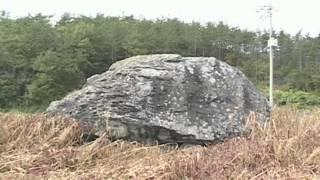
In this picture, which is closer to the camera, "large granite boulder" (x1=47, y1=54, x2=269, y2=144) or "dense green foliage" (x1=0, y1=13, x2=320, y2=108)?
"large granite boulder" (x1=47, y1=54, x2=269, y2=144)

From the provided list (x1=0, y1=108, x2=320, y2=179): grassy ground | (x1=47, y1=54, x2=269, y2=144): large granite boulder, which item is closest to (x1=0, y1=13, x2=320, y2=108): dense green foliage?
(x1=47, y1=54, x2=269, y2=144): large granite boulder

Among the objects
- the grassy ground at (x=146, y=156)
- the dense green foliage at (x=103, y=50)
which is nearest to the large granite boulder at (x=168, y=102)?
the grassy ground at (x=146, y=156)

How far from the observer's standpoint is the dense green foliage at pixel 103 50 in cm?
1869

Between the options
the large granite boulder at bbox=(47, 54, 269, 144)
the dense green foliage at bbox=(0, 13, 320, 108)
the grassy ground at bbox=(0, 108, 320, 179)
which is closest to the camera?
the grassy ground at bbox=(0, 108, 320, 179)

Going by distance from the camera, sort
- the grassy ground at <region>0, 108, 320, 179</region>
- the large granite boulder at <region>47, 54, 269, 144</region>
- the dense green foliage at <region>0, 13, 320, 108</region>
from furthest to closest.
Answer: the dense green foliage at <region>0, 13, 320, 108</region>, the large granite boulder at <region>47, 54, 269, 144</region>, the grassy ground at <region>0, 108, 320, 179</region>

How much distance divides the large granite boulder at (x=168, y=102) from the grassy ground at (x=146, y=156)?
28cm

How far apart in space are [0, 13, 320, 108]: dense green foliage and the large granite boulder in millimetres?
10793

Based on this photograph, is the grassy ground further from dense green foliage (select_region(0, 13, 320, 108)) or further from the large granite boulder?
dense green foliage (select_region(0, 13, 320, 108))

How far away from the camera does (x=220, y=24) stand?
104ft

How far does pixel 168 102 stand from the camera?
20.5 ft

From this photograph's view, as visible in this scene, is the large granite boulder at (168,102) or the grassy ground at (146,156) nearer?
the grassy ground at (146,156)

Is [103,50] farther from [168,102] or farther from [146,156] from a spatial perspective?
[146,156]

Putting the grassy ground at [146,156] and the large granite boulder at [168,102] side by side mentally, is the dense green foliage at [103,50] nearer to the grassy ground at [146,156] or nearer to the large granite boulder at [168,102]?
the large granite boulder at [168,102]

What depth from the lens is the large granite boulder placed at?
6.07m
